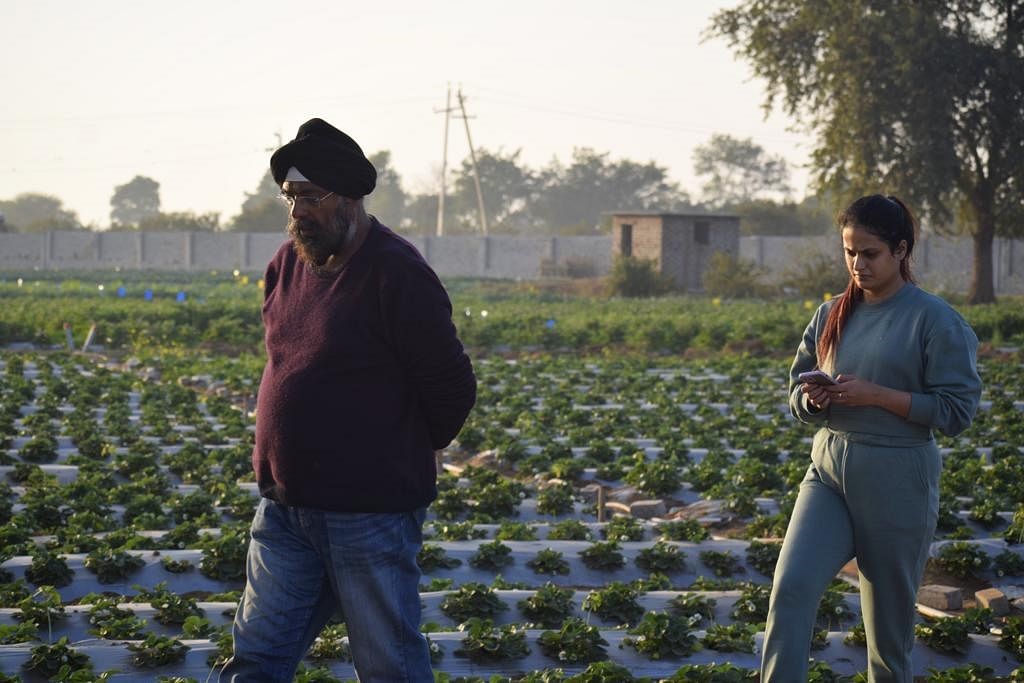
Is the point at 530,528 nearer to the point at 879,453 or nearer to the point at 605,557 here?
the point at 605,557

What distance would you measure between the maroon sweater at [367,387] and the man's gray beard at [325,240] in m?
0.05

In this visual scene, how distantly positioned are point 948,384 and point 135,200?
112m

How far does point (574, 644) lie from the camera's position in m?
5.30

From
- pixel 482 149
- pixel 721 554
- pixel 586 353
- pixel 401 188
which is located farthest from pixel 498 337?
pixel 401 188

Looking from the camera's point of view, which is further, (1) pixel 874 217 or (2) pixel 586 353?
(2) pixel 586 353

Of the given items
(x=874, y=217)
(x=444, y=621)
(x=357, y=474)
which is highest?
(x=874, y=217)

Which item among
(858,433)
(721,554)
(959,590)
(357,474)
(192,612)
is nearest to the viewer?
(357,474)

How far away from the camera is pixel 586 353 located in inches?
835

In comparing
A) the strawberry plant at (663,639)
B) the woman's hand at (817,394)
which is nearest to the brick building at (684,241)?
the strawberry plant at (663,639)

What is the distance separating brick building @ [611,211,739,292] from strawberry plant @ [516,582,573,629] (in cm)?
3075

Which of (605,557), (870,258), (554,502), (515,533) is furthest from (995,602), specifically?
(554,502)

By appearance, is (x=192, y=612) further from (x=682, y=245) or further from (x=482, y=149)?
(x=482, y=149)

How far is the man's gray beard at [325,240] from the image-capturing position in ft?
11.7

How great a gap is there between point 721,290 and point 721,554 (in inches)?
1058
